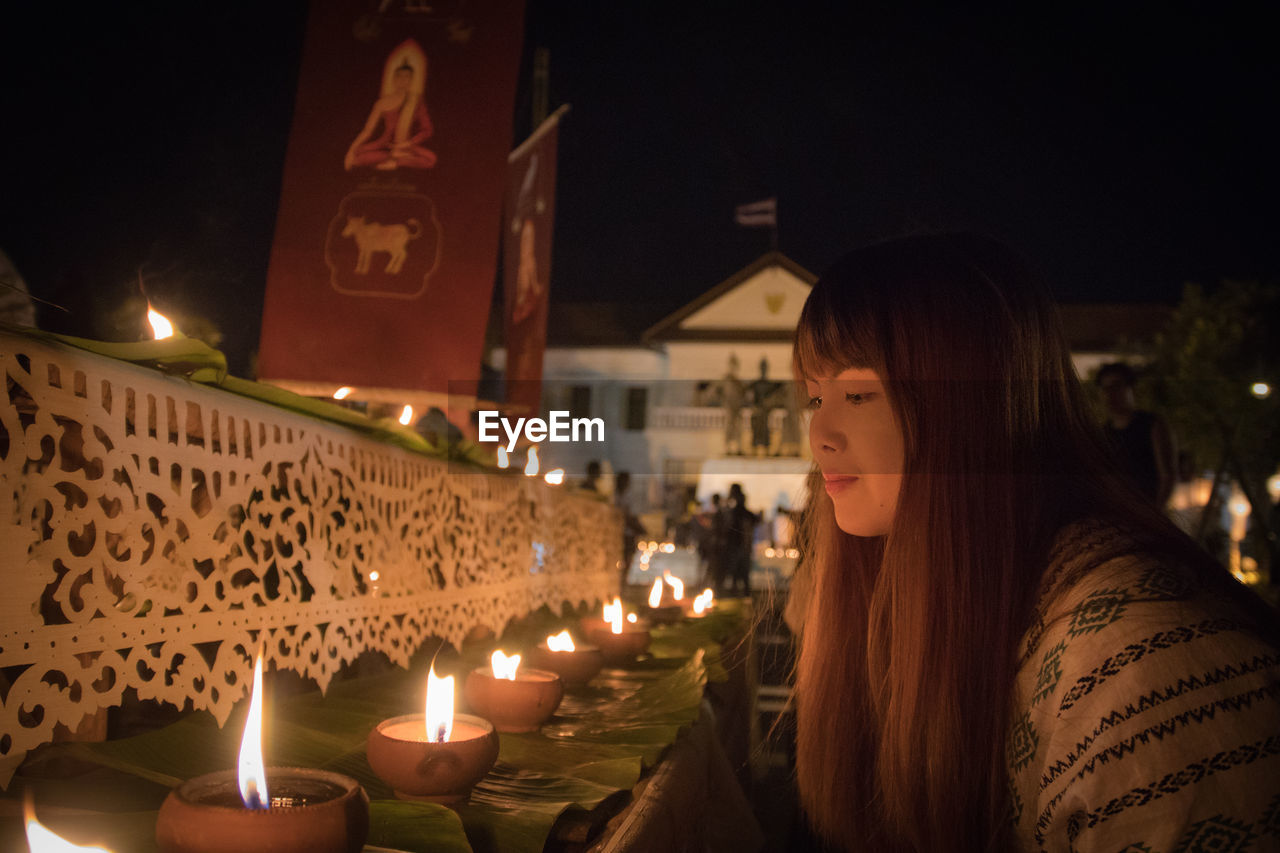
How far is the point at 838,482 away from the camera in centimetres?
153

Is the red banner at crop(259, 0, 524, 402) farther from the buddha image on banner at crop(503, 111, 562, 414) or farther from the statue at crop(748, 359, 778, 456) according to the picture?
the statue at crop(748, 359, 778, 456)

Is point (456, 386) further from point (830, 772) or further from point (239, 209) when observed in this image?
point (830, 772)

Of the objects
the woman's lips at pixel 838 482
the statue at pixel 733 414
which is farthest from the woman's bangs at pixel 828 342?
the statue at pixel 733 414

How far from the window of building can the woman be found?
32.5 meters

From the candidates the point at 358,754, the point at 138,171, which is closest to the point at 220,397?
the point at 358,754

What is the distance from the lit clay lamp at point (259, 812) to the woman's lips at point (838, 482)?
925 millimetres

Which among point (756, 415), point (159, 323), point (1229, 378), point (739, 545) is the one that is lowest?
point (739, 545)

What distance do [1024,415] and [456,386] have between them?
259 centimetres

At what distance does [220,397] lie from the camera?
150 centimetres

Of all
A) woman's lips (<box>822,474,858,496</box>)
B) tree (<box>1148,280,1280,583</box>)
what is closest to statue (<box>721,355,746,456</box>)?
tree (<box>1148,280,1280,583</box>)

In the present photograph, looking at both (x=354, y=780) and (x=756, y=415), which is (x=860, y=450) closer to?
(x=354, y=780)

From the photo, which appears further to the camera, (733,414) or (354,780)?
(733,414)

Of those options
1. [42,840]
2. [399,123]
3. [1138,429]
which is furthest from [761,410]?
Result: [42,840]

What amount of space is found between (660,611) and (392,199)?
6.66 ft
